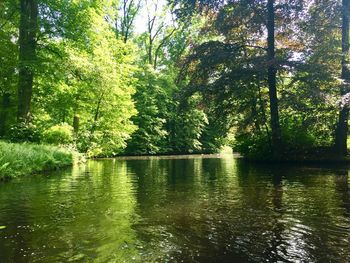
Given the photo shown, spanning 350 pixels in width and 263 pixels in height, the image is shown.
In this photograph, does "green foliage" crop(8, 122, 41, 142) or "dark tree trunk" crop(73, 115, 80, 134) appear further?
"dark tree trunk" crop(73, 115, 80, 134)

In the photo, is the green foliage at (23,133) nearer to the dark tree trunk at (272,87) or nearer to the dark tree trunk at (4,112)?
the dark tree trunk at (4,112)

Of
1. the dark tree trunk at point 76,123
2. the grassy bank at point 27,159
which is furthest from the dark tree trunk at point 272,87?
the dark tree trunk at point 76,123

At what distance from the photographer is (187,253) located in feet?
15.2

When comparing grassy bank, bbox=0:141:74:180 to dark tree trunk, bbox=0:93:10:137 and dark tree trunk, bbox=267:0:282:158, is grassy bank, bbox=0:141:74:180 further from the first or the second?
dark tree trunk, bbox=267:0:282:158

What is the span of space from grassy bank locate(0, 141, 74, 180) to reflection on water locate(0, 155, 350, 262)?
2.54 meters

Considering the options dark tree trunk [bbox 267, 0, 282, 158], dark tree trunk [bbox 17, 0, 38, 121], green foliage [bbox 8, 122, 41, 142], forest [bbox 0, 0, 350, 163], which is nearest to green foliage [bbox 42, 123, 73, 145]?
forest [bbox 0, 0, 350, 163]

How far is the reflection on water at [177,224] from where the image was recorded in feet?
15.1

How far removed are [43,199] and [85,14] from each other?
15.5m

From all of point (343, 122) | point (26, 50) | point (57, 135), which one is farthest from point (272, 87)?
point (26, 50)

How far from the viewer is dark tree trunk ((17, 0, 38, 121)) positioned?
19.9 metres

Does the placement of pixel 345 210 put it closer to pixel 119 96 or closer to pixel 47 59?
pixel 47 59

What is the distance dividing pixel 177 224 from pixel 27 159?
10.7 meters

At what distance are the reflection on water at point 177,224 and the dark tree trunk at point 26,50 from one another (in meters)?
11.1

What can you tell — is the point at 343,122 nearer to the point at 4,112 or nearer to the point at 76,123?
the point at 76,123
